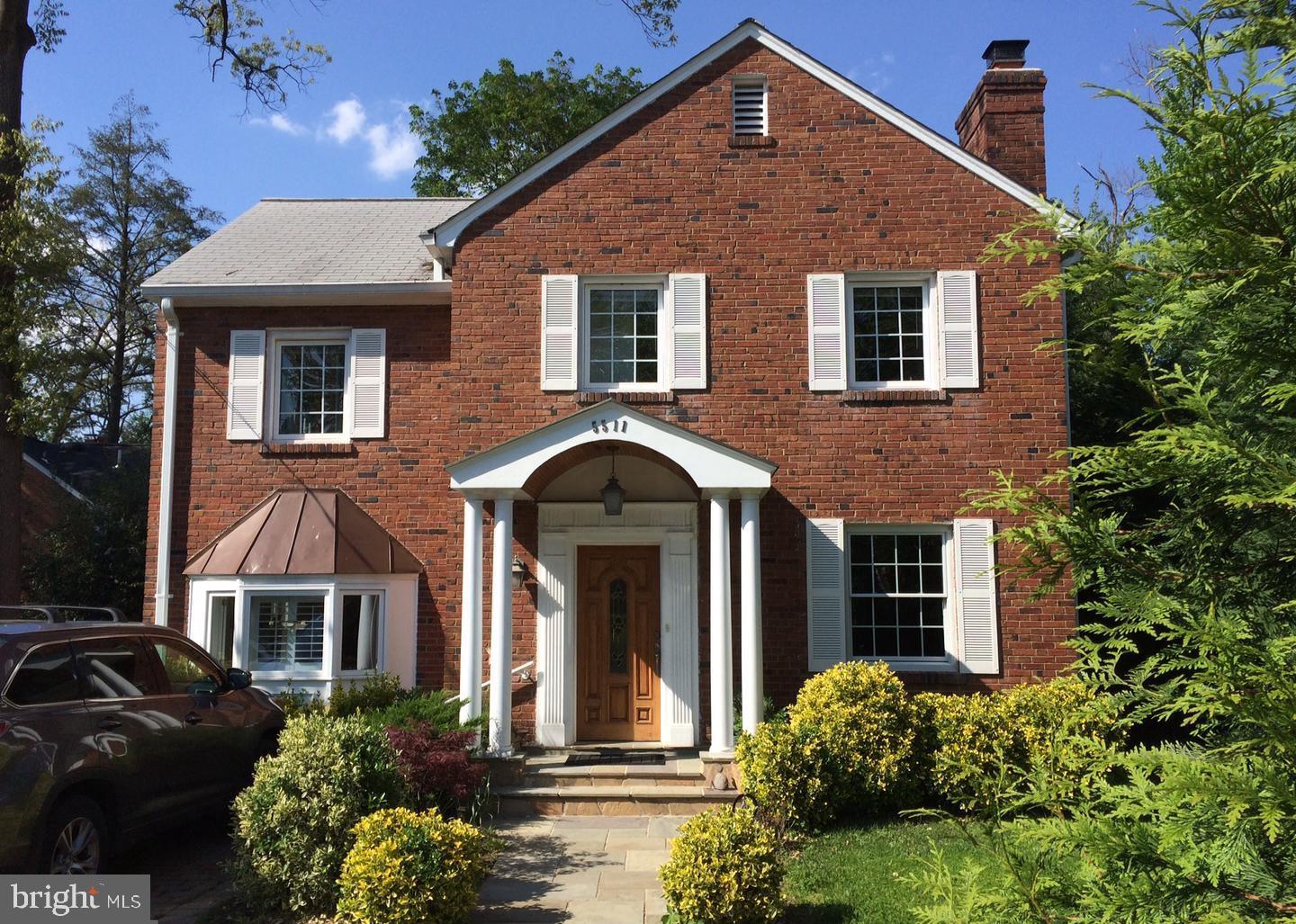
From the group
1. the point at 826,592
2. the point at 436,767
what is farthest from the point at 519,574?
the point at 826,592

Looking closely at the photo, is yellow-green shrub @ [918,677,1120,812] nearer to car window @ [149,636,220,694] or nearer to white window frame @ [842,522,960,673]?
white window frame @ [842,522,960,673]

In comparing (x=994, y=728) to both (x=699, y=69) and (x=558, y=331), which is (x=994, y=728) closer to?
(x=558, y=331)

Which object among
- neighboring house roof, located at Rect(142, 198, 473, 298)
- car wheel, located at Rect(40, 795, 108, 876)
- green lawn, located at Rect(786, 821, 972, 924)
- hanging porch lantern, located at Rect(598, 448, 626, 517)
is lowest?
green lawn, located at Rect(786, 821, 972, 924)

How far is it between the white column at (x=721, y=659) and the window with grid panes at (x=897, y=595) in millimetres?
1928

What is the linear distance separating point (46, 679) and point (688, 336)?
7.22 meters

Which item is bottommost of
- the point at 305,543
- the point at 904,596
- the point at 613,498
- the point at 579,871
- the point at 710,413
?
the point at 579,871

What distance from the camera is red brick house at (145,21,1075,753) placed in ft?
36.0

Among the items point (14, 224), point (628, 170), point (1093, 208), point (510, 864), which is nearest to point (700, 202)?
point (628, 170)

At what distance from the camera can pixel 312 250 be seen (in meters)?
13.4

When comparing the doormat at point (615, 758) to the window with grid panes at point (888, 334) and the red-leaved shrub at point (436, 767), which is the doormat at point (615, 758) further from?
the window with grid panes at point (888, 334)

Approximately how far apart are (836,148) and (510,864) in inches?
340

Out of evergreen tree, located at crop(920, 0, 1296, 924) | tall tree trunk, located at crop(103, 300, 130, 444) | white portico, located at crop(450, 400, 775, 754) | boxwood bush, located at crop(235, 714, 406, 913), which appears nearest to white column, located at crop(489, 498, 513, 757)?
white portico, located at crop(450, 400, 775, 754)

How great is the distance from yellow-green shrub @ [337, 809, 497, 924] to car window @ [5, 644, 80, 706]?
7.26 ft

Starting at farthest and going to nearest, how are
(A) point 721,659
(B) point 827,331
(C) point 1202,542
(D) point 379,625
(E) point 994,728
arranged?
(D) point 379,625, (B) point 827,331, (A) point 721,659, (E) point 994,728, (C) point 1202,542
